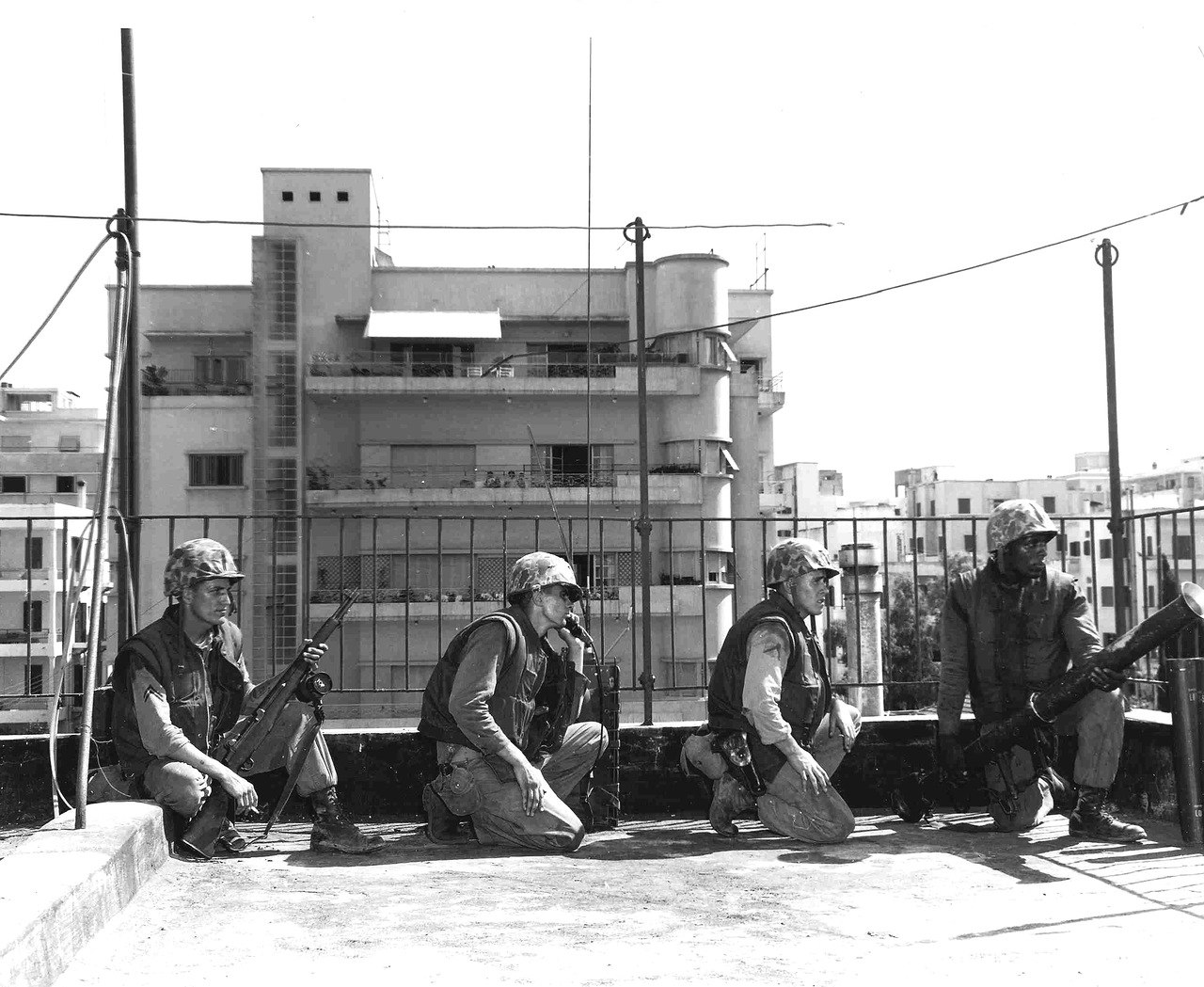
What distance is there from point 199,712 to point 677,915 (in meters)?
2.44

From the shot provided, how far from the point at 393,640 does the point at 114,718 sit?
3353 centimetres

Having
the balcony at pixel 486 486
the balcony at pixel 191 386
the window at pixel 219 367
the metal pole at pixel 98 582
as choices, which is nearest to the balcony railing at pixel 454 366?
the balcony at pixel 191 386

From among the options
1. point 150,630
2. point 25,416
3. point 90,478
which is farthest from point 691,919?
point 25,416

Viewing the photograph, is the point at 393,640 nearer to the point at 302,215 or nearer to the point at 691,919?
the point at 302,215

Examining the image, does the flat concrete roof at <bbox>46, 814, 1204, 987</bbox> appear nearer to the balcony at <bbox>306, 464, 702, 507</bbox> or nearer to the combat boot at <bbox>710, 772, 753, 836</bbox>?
the combat boot at <bbox>710, 772, 753, 836</bbox>

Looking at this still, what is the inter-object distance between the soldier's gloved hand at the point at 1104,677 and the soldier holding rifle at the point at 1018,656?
0.58 feet

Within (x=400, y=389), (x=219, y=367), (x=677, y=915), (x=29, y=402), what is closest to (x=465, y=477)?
(x=400, y=389)

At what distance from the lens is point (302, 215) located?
47.0m

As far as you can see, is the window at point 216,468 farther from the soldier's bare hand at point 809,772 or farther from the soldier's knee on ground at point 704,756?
the soldier's bare hand at point 809,772

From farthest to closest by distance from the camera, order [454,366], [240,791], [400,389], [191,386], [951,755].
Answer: [191,386] < [454,366] < [400,389] < [951,755] < [240,791]

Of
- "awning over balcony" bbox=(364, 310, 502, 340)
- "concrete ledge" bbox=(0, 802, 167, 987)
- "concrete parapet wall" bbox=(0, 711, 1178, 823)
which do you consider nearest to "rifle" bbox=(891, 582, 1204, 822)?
"concrete parapet wall" bbox=(0, 711, 1178, 823)

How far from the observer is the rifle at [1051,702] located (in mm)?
5625

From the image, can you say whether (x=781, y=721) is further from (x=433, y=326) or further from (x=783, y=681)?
(x=433, y=326)

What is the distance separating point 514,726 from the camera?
6.07 metres
